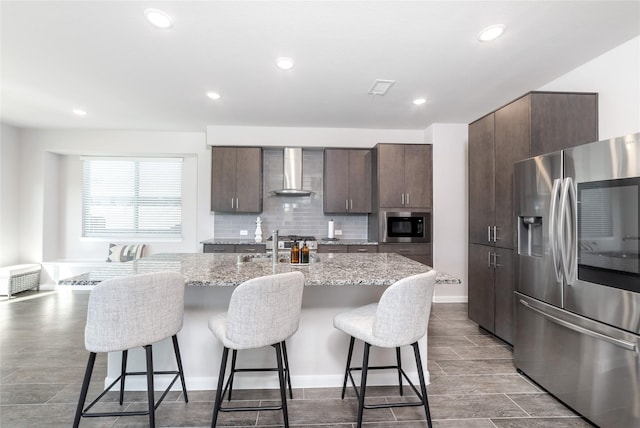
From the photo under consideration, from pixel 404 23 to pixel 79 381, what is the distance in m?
3.62

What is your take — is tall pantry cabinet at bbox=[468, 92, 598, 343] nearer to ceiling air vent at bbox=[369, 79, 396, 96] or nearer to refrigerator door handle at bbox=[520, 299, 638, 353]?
refrigerator door handle at bbox=[520, 299, 638, 353]

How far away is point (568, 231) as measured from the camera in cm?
202

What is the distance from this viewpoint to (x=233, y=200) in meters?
4.67

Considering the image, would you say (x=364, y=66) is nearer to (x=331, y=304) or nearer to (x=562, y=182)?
(x=562, y=182)

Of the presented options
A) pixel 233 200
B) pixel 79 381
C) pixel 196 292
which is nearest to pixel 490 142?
pixel 196 292

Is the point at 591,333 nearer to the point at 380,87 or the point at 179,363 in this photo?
the point at 179,363

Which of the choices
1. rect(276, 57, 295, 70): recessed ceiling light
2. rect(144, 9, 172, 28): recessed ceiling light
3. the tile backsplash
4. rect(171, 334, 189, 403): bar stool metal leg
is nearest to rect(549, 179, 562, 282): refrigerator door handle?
rect(276, 57, 295, 70): recessed ceiling light

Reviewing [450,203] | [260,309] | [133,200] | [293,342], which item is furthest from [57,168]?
[450,203]

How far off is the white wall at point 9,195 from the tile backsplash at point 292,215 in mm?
3178

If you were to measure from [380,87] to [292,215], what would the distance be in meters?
2.52

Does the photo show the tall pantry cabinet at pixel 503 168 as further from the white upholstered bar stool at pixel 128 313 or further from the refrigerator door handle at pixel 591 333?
the white upholstered bar stool at pixel 128 313

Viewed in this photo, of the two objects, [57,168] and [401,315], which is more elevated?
[57,168]

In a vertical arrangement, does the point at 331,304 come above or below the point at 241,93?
below

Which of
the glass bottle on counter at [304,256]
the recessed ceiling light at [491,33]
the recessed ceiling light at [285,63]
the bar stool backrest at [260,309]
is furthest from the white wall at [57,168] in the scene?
the recessed ceiling light at [491,33]
